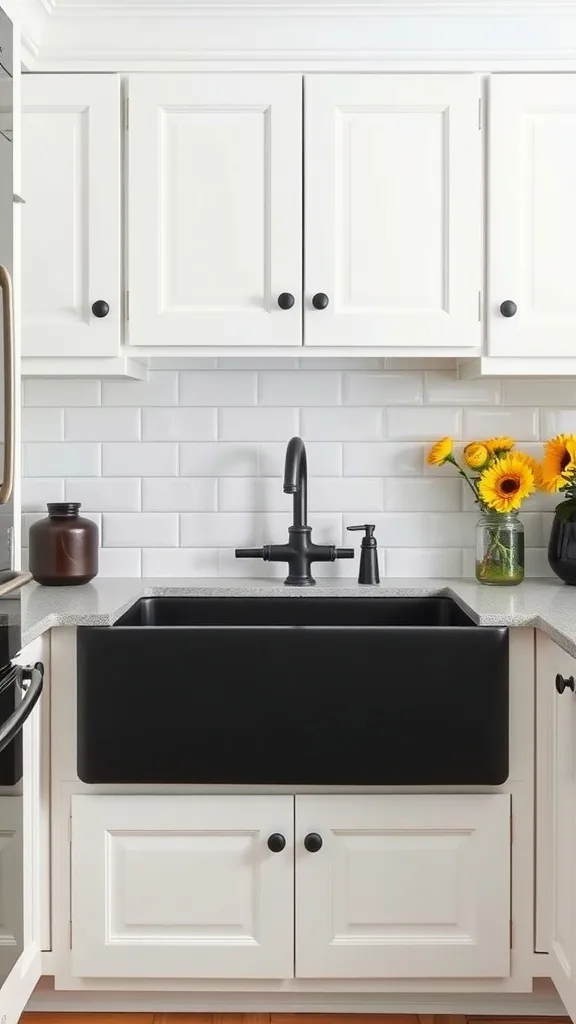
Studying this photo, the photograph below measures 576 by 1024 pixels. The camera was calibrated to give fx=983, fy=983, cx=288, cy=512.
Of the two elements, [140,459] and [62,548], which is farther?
[140,459]

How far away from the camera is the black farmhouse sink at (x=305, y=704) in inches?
77.2

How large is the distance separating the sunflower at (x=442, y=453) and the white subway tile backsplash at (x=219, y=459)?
0.47 metres

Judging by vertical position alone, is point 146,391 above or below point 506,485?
above

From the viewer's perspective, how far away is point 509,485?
2436 millimetres

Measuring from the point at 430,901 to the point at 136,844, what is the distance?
2.00ft

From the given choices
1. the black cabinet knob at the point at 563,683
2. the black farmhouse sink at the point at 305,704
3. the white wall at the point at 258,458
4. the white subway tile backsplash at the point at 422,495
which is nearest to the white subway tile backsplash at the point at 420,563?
the white wall at the point at 258,458

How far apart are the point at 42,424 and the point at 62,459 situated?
106mm

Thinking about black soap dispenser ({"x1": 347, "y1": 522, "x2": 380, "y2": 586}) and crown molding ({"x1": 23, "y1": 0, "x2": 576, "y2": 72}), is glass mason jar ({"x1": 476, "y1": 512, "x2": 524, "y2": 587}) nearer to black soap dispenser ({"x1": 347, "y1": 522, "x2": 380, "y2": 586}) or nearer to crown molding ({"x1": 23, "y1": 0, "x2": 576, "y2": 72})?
black soap dispenser ({"x1": 347, "y1": 522, "x2": 380, "y2": 586})

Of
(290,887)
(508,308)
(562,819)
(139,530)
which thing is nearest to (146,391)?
(139,530)

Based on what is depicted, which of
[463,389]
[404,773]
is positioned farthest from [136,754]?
[463,389]

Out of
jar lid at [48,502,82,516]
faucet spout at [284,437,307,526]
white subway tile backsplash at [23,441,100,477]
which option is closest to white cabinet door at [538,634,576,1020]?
faucet spout at [284,437,307,526]

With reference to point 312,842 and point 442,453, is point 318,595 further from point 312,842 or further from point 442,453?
point 312,842

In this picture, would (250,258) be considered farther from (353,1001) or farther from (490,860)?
(353,1001)

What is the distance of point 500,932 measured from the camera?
2.00m
